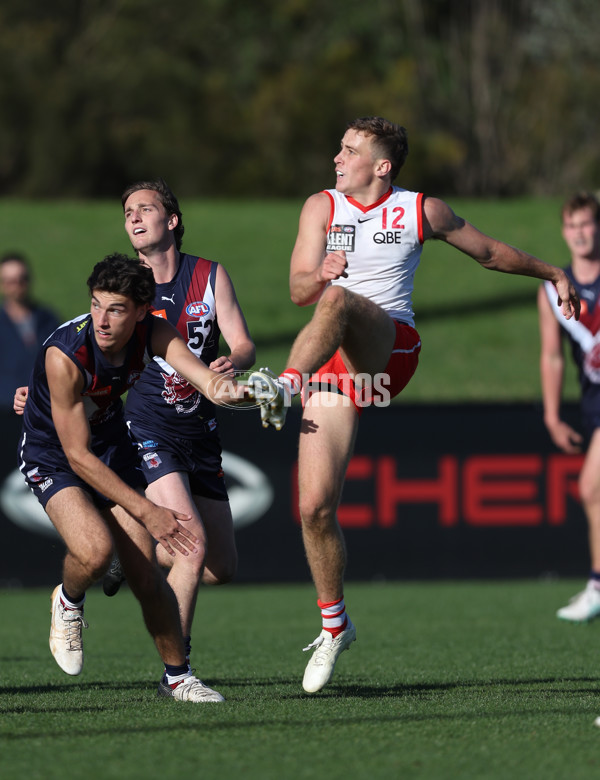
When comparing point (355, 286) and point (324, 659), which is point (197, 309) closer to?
point (355, 286)

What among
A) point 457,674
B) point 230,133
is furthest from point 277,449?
point 230,133

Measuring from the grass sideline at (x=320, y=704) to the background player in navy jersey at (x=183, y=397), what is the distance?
635mm

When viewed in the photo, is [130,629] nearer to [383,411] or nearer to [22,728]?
[383,411]

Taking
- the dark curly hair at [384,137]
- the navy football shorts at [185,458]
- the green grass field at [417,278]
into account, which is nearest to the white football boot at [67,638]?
the navy football shorts at [185,458]

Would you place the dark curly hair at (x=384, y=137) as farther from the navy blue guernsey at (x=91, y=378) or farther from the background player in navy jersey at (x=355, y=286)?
the navy blue guernsey at (x=91, y=378)

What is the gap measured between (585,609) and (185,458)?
12.2ft

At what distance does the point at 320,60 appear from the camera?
41.2 meters

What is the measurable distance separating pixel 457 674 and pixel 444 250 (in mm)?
20409

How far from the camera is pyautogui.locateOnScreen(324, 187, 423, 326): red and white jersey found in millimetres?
5660

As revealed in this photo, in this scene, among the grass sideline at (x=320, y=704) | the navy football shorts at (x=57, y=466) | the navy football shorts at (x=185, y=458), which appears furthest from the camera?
the navy football shorts at (x=185, y=458)

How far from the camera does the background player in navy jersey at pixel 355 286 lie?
219 inches

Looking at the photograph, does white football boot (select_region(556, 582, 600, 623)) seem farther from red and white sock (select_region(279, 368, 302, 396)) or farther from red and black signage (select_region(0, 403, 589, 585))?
red and white sock (select_region(279, 368, 302, 396))

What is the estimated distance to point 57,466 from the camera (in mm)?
5293

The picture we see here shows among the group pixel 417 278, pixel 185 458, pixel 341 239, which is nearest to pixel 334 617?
pixel 185 458
